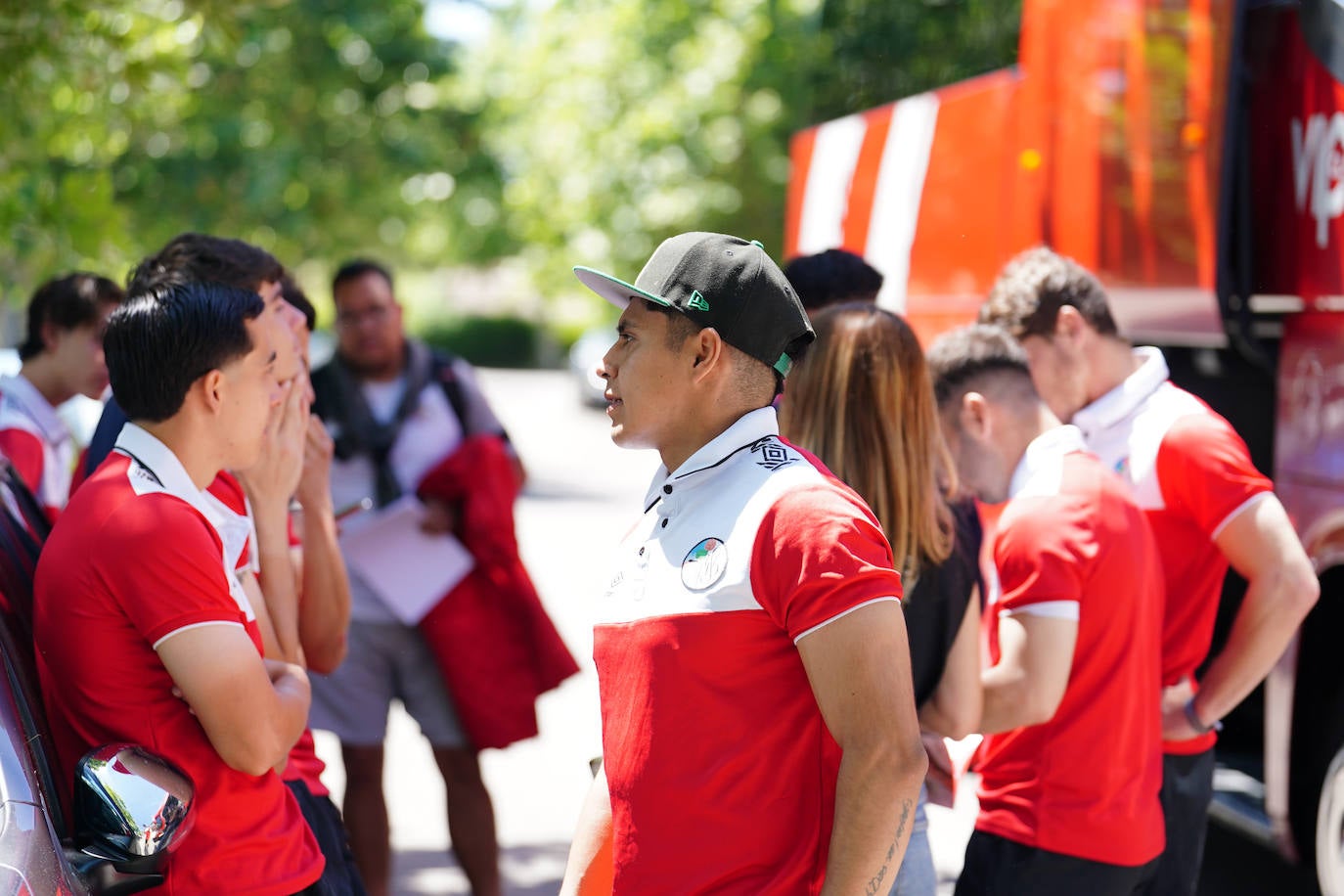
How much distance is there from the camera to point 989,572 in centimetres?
519

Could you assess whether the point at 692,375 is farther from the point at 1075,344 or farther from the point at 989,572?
the point at 989,572

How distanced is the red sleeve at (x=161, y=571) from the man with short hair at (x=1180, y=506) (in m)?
2.04

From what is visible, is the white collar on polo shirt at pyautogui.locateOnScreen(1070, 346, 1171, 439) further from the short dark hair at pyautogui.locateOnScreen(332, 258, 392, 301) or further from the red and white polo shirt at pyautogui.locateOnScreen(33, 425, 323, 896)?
the short dark hair at pyautogui.locateOnScreen(332, 258, 392, 301)

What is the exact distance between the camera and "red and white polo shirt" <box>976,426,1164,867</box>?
2844mm

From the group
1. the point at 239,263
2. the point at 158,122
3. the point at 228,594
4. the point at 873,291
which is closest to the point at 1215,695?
the point at 873,291

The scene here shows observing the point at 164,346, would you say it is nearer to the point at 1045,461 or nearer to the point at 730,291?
the point at 730,291

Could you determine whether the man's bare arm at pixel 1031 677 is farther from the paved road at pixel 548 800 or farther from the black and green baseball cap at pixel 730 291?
the black and green baseball cap at pixel 730 291

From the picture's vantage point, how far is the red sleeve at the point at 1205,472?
3279 mm

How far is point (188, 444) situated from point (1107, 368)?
2201 mm

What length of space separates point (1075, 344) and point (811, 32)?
6716mm

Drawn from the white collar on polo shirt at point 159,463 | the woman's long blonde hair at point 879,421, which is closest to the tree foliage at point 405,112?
the white collar on polo shirt at point 159,463

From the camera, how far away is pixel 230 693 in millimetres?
2350

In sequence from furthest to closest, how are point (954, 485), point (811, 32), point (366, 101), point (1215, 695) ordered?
point (366, 101), point (811, 32), point (1215, 695), point (954, 485)

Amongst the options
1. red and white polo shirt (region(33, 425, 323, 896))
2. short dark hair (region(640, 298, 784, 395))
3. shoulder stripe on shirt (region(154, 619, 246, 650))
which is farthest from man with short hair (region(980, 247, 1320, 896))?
shoulder stripe on shirt (region(154, 619, 246, 650))
